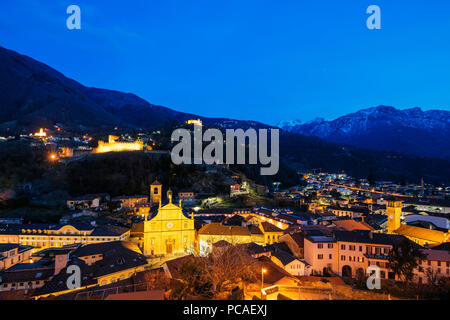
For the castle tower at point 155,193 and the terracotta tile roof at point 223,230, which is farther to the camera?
the castle tower at point 155,193

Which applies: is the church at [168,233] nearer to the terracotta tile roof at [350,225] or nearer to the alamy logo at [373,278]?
the terracotta tile roof at [350,225]

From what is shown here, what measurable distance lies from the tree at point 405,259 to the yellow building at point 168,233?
26.9 meters

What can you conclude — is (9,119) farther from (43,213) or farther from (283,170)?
(283,170)

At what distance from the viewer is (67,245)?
42000 mm

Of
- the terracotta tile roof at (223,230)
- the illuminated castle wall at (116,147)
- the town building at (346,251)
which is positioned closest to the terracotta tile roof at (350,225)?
the town building at (346,251)

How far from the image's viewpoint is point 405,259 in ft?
84.5

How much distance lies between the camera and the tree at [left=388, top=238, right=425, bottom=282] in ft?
84.1

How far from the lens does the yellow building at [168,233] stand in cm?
3959

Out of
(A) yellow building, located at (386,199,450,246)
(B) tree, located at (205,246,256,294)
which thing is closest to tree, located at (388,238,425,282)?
(A) yellow building, located at (386,199,450,246)

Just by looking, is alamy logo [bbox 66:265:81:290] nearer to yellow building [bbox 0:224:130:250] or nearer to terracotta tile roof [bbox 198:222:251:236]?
yellow building [bbox 0:224:130:250]

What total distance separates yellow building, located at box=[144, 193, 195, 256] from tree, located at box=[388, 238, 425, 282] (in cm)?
2691

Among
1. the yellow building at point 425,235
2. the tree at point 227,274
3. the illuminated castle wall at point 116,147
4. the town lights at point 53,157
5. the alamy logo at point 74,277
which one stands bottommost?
the alamy logo at point 74,277
